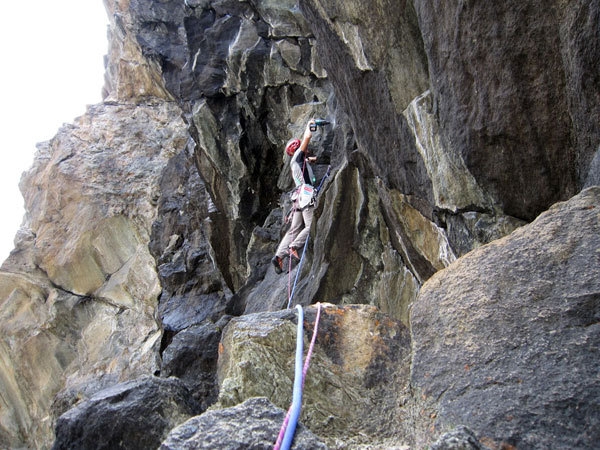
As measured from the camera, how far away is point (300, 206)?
9.73 metres

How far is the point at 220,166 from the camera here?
1473cm

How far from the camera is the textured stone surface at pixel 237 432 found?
7.58 feet

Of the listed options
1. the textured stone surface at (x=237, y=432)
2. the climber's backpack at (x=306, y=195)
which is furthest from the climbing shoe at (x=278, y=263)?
the textured stone surface at (x=237, y=432)

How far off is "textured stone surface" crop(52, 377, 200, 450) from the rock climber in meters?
5.98

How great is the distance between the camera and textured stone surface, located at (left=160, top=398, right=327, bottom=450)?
7.58 ft

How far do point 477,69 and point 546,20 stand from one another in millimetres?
679

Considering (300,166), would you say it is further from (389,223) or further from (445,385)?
(445,385)

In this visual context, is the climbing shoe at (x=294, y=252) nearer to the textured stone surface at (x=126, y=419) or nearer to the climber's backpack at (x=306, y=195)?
the climber's backpack at (x=306, y=195)

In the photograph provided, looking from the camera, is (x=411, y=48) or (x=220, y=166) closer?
(x=411, y=48)

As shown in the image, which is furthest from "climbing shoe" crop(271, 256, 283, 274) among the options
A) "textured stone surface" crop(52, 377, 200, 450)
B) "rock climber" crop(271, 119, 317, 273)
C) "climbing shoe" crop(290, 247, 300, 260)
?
"textured stone surface" crop(52, 377, 200, 450)

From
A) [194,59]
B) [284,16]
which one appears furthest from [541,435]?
[194,59]

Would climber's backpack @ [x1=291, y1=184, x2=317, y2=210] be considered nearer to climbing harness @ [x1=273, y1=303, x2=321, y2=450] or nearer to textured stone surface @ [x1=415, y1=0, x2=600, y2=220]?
textured stone surface @ [x1=415, y1=0, x2=600, y2=220]

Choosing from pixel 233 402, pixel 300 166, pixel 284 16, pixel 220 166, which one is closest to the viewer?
pixel 233 402

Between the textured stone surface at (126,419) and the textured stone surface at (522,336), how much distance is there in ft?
5.77
